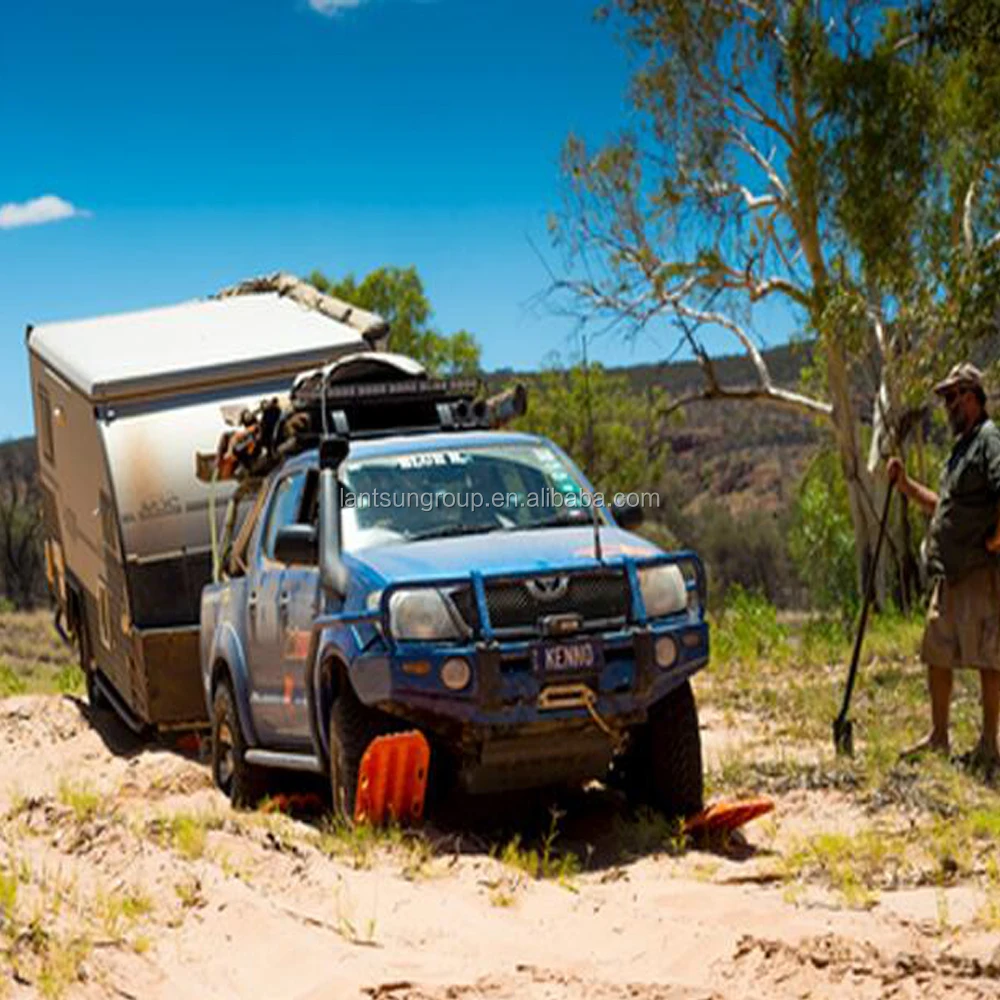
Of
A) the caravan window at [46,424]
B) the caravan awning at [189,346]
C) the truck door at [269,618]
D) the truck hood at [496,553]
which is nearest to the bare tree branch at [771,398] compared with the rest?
the caravan awning at [189,346]

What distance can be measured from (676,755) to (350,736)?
1.63 m

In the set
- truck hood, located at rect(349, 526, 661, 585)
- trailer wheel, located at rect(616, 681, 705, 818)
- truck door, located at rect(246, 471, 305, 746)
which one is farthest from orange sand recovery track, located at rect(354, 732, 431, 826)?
truck door, located at rect(246, 471, 305, 746)

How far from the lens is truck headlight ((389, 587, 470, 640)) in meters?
8.26

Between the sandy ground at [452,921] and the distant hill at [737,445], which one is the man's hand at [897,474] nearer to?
the sandy ground at [452,921]

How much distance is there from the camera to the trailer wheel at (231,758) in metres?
10.4

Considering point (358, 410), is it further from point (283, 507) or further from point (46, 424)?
point (46, 424)

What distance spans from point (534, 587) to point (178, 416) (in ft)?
19.3

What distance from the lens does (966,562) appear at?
32.4 feet

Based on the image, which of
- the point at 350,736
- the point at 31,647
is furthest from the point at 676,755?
the point at 31,647

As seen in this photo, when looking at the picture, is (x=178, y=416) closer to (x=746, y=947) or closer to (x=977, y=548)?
(x=977, y=548)

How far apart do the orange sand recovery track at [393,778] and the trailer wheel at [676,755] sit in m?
1.26

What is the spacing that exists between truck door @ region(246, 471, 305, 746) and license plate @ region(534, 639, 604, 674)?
2038mm

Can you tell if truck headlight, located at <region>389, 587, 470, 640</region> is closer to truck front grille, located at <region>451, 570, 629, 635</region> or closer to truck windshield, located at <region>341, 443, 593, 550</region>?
truck front grille, located at <region>451, 570, 629, 635</region>

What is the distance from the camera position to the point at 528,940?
666cm
